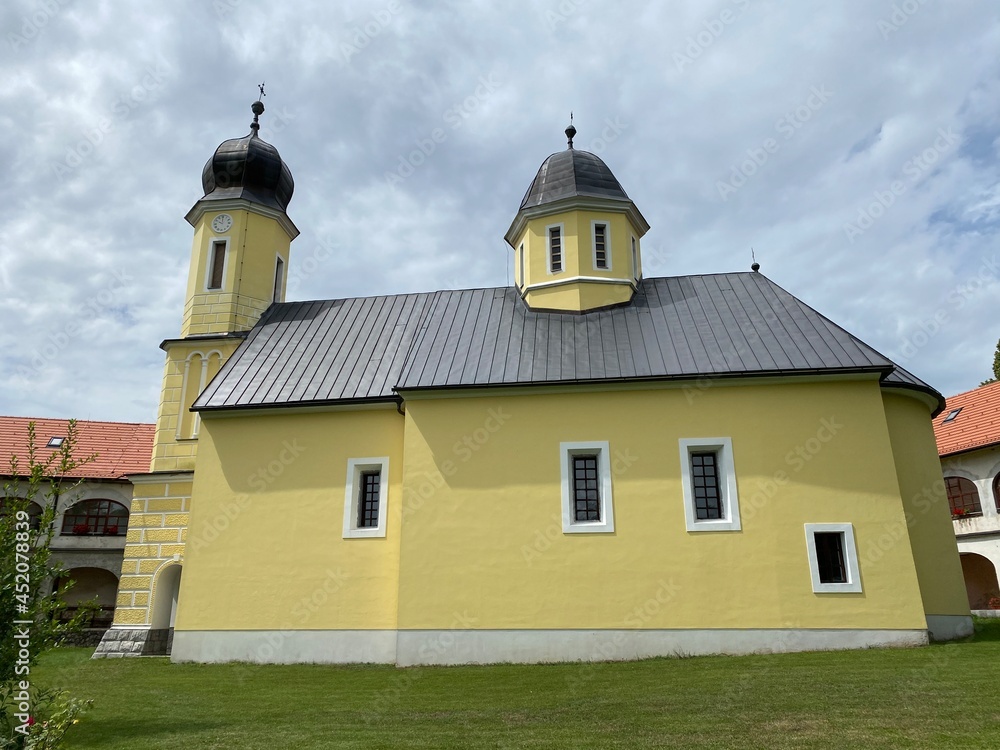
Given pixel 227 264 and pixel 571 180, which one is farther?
pixel 227 264

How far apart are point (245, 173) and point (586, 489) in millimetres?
15736

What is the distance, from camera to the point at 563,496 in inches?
631

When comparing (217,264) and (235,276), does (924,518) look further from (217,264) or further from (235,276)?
(217,264)

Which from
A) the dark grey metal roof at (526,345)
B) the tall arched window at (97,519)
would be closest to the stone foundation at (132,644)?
the dark grey metal roof at (526,345)

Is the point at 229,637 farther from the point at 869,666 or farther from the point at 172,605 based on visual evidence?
the point at 869,666

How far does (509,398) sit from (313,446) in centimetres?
522

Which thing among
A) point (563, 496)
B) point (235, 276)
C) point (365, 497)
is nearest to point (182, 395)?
point (235, 276)

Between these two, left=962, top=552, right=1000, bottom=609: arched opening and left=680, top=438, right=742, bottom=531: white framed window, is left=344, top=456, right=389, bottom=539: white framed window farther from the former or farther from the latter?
left=962, top=552, right=1000, bottom=609: arched opening

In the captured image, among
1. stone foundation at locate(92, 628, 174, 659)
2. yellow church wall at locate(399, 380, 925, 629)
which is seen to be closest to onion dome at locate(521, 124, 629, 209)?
yellow church wall at locate(399, 380, 925, 629)

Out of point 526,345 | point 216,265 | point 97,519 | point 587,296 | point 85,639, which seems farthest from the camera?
point 97,519

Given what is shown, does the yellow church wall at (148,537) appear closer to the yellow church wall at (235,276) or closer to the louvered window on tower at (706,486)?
the yellow church wall at (235,276)

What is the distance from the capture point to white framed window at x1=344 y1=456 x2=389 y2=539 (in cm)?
1725

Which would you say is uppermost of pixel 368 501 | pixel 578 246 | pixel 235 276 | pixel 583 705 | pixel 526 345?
pixel 235 276

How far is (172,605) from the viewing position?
2014 centimetres
